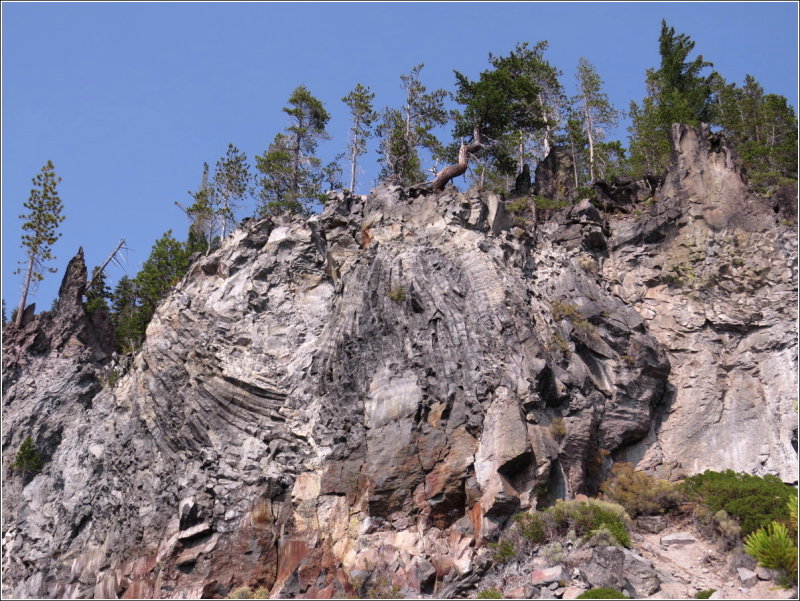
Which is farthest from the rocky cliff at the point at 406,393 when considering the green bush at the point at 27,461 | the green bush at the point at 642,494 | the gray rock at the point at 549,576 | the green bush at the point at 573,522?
the gray rock at the point at 549,576

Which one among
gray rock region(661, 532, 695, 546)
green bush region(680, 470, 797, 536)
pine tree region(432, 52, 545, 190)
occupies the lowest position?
gray rock region(661, 532, 695, 546)

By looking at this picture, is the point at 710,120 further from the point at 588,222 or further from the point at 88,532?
the point at 88,532

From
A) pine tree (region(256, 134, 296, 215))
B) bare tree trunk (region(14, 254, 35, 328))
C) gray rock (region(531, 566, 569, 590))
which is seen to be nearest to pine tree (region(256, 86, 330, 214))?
pine tree (region(256, 134, 296, 215))

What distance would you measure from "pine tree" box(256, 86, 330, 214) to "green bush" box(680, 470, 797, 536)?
1003 inches

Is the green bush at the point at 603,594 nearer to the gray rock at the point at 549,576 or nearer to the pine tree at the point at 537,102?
the gray rock at the point at 549,576

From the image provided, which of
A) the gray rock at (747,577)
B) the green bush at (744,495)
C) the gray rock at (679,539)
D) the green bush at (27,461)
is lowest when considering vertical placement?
the gray rock at (747,577)

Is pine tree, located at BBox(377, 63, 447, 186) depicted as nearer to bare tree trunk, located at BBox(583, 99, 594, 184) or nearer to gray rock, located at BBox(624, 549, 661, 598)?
bare tree trunk, located at BBox(583, 99, 594, 184)

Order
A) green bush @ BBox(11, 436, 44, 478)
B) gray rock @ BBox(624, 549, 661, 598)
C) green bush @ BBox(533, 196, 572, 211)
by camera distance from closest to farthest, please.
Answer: gray rock @ BBox(624, 549, 661, 598), green bush @ BBox(11, 436, 44, 478), green bush @ BBox(533, 196, 572, 211)

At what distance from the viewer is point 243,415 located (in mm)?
30234

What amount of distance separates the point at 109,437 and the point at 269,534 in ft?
35.7

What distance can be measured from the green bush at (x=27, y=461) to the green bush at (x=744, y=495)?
2754 cm

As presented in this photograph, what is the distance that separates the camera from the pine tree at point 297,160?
4556cm

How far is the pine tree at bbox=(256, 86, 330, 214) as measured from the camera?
4556cm

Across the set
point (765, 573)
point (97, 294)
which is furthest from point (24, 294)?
point (765, 573)
